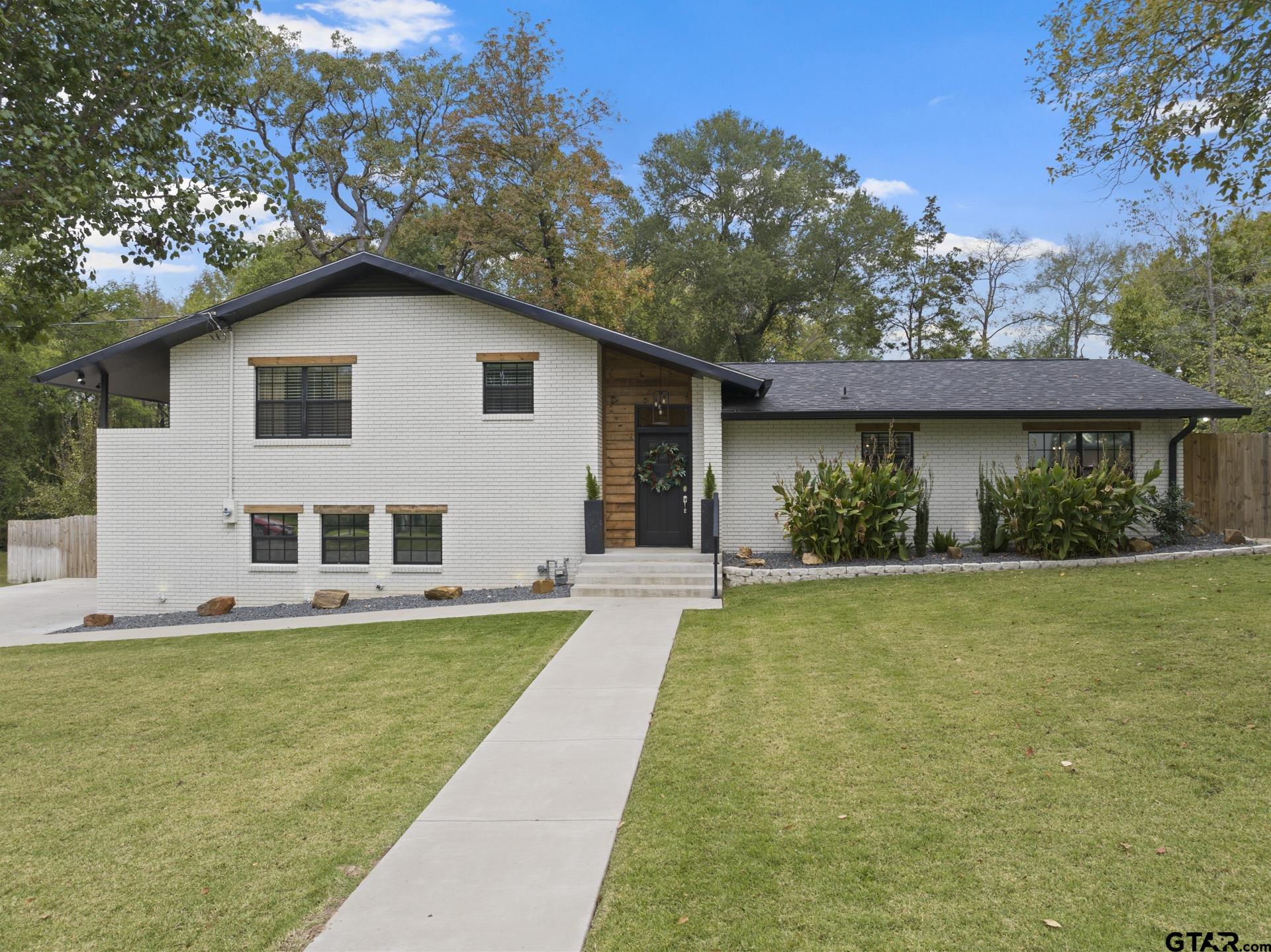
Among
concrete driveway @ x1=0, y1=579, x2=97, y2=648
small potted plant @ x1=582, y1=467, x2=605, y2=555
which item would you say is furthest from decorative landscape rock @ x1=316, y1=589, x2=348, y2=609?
small potted plant @ x1=582, y1=467, x2=605, y2=555

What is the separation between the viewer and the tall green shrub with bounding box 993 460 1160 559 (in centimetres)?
1345

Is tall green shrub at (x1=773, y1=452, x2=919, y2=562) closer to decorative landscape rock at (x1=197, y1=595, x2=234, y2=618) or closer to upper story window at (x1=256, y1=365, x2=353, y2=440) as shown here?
upper story window at (x1=256, y1=365, x2=353, y2=440)

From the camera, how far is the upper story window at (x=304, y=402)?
14578 millimetres

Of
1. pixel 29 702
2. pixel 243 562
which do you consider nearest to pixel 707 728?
pixel 29 702

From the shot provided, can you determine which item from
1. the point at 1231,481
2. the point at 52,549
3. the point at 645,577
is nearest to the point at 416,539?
the point at 645,577

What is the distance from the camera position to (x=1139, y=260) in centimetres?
3516

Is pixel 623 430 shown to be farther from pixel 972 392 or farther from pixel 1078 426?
pixel 1078 426

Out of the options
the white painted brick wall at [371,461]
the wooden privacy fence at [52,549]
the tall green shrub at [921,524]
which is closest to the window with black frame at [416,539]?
the white painted brick wall at [371,461]

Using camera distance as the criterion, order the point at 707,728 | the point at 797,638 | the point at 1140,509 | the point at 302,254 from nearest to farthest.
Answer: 1. the point at 707,728
2. the point at 797,638
3. the point at 1140,509
4. the point at 302,254

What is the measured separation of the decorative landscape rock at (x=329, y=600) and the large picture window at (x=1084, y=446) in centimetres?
1284

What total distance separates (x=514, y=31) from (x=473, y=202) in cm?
585

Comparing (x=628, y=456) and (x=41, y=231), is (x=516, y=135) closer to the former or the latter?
(x=628, y=456)

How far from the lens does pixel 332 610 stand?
13516mm

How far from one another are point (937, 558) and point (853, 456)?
250 centimetres
